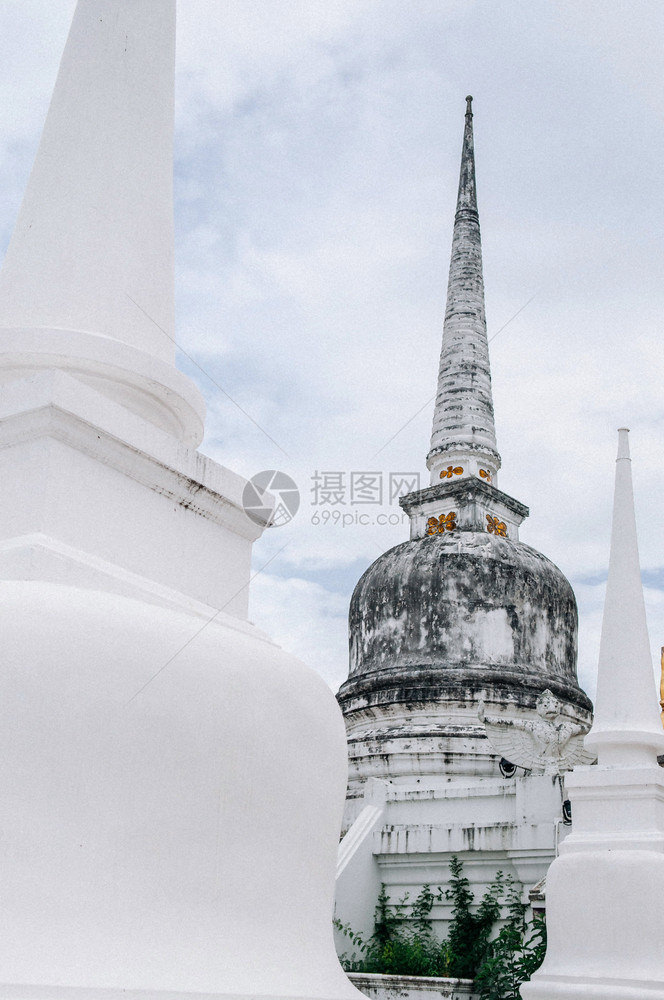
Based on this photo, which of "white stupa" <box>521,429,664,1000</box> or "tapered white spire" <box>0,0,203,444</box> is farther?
"white stupa" <box>521,429,664,1000</box>

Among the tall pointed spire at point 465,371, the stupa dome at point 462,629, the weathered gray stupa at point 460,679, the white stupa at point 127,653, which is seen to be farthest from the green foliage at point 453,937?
the tall pointed spire at point 465,371

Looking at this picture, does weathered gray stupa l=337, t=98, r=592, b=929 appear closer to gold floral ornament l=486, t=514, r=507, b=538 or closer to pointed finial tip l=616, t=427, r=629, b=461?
gold floral ornament l=486, t=514, r=507, b=538

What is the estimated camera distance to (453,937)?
9781mm

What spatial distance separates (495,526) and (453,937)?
922 centimetres

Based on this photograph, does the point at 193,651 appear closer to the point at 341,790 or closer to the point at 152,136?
the point at 341,790

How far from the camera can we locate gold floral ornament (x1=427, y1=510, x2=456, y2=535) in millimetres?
18094

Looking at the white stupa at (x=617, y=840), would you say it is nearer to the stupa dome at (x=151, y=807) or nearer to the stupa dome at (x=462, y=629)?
the stupa dome at (x=151, y=807)

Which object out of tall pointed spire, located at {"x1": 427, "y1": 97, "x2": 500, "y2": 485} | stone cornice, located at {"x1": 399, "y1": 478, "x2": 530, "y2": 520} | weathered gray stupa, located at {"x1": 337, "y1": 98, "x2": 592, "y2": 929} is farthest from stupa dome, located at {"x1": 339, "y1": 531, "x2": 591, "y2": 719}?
tall pointed spire, located at {"x1": 427, "y1": 97, "x2": 500, "y2": 485}

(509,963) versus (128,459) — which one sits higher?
(128,459)

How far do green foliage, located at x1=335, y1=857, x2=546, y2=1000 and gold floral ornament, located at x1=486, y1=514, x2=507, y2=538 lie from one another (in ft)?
26.4

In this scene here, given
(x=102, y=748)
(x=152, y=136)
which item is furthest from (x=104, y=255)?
(x=102, y=748)

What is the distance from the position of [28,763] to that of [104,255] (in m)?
2.52

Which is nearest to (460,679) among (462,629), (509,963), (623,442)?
(462,629)

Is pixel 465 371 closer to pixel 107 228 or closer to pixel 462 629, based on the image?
pixel 462 629
